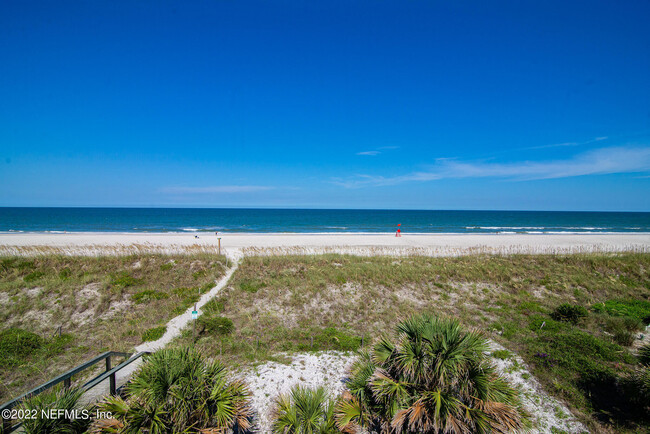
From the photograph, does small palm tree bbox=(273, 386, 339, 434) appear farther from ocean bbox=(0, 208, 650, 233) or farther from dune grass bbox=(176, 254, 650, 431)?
ocean bbox=(0, 208, 650, 233)

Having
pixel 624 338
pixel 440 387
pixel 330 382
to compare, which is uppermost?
pixel 440 387

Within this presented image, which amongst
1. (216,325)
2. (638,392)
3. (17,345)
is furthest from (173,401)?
(638,392)

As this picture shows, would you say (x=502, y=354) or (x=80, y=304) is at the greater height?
(x=80, y=304)

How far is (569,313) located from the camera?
12.1 m

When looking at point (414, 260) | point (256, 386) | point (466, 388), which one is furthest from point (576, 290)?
point (256, 386)

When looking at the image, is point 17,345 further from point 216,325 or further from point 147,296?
point 216,325

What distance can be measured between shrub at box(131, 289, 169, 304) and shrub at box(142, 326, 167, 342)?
10.1 feet

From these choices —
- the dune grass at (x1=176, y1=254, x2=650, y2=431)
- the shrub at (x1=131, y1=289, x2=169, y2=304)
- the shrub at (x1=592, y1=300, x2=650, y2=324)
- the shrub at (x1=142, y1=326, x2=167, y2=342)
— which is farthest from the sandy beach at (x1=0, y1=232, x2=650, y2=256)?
the shrub at (x1=142, y1=326, x2=167, y2=342)

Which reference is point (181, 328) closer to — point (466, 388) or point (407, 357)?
point (407, 357)

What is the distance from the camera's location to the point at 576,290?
15023 mm

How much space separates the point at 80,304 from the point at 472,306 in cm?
1836

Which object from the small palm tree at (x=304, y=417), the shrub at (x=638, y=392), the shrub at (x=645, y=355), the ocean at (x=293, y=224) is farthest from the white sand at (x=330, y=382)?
the ocean at (x=293, y=224)

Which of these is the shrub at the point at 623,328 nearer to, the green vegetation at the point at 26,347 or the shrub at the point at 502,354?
the shrub at the point at 502,354

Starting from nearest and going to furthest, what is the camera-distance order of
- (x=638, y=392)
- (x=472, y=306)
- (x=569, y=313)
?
(x=638, y=392), (x=569, y=313), (x=472, y=306)
